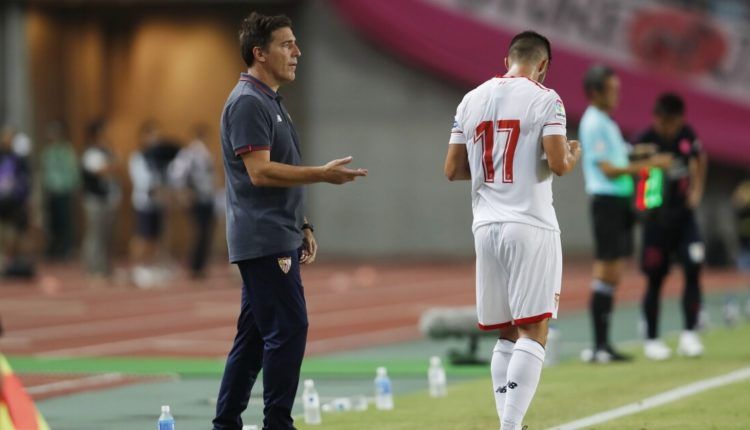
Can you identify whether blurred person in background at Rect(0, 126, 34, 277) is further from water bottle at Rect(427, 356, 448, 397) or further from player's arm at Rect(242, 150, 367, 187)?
player's arm at Rect(242, 150, 367, 187)

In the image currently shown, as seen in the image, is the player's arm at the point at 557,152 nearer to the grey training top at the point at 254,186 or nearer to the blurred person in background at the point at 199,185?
the grey training top at the point at 254,186

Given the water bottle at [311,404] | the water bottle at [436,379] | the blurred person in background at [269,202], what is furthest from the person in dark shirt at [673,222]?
the blurred person in background at [269,202]

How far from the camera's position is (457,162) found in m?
8.61

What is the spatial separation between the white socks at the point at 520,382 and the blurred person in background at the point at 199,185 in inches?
661

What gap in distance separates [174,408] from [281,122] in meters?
3.47

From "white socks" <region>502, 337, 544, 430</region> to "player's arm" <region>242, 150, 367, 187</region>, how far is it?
51.5 inches

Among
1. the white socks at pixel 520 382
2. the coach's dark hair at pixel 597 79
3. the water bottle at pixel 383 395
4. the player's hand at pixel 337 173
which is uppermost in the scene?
the coach's dark hair at pixel 597 79

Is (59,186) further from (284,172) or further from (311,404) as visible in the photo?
(284,172)

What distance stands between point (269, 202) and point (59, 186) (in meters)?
22.2

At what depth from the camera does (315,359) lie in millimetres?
14617

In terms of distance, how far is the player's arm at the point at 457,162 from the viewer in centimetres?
860

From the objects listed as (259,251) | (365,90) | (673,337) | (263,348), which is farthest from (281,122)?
(365,90)

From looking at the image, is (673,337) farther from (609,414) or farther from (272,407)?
(272,407)

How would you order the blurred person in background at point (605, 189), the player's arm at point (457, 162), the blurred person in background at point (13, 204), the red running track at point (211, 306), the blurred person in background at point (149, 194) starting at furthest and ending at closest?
the blurred person in background at point (13, 204) → the blurred person in background at point (149, 194) → the red running track at point (211, 306) → the blurred person in background at point (605, 189) → the player's arm at point (457, 162)
